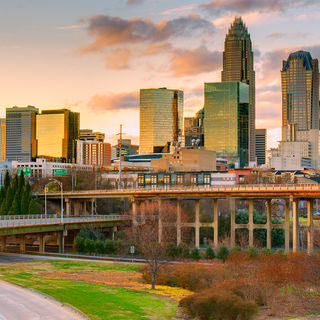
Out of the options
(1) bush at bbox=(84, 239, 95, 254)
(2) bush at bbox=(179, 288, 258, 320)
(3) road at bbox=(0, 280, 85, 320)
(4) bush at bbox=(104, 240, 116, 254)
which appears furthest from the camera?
(1) bush at bbox=(84, 239, 95, 254)

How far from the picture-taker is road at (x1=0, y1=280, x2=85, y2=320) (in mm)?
42219

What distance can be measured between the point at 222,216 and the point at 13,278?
282 ft

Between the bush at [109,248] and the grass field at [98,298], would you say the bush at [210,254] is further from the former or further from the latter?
the grass field at [98,298]

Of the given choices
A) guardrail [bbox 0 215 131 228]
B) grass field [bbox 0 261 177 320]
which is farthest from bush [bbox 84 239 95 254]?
grass field [bbox 0 261 177 320]

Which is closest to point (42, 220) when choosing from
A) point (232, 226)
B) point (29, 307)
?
point (232, 226)

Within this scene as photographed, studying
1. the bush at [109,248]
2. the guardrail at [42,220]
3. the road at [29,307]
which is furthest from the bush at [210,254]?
the road at [29,307]

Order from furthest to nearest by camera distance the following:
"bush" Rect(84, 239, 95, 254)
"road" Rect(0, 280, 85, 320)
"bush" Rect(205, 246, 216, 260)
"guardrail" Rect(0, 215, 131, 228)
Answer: "bush" Rect(84, 239, 95, 254) < "bush" Rect(205, 246, 216, 260) < "guardrail" Rect(0, 215, 131, 228) < "road" Rect(0, 280, 85, 320)

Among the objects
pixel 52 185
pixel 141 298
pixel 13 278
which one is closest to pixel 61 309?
pixel 141 298

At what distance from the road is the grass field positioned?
138 cm

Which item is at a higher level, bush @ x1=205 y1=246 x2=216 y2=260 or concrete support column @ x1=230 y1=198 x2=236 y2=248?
concrete support column @ x1=230 y1=198 x2=236 y2=248

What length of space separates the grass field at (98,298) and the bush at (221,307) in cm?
237

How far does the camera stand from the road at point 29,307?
4222cm

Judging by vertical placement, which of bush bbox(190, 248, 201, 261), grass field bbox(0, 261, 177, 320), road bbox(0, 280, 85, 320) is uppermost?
road bbox(0, 280, 85, 320)

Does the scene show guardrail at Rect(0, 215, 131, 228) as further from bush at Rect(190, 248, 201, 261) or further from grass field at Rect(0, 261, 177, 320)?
bush at Rect(190, 248, 201, 261)
